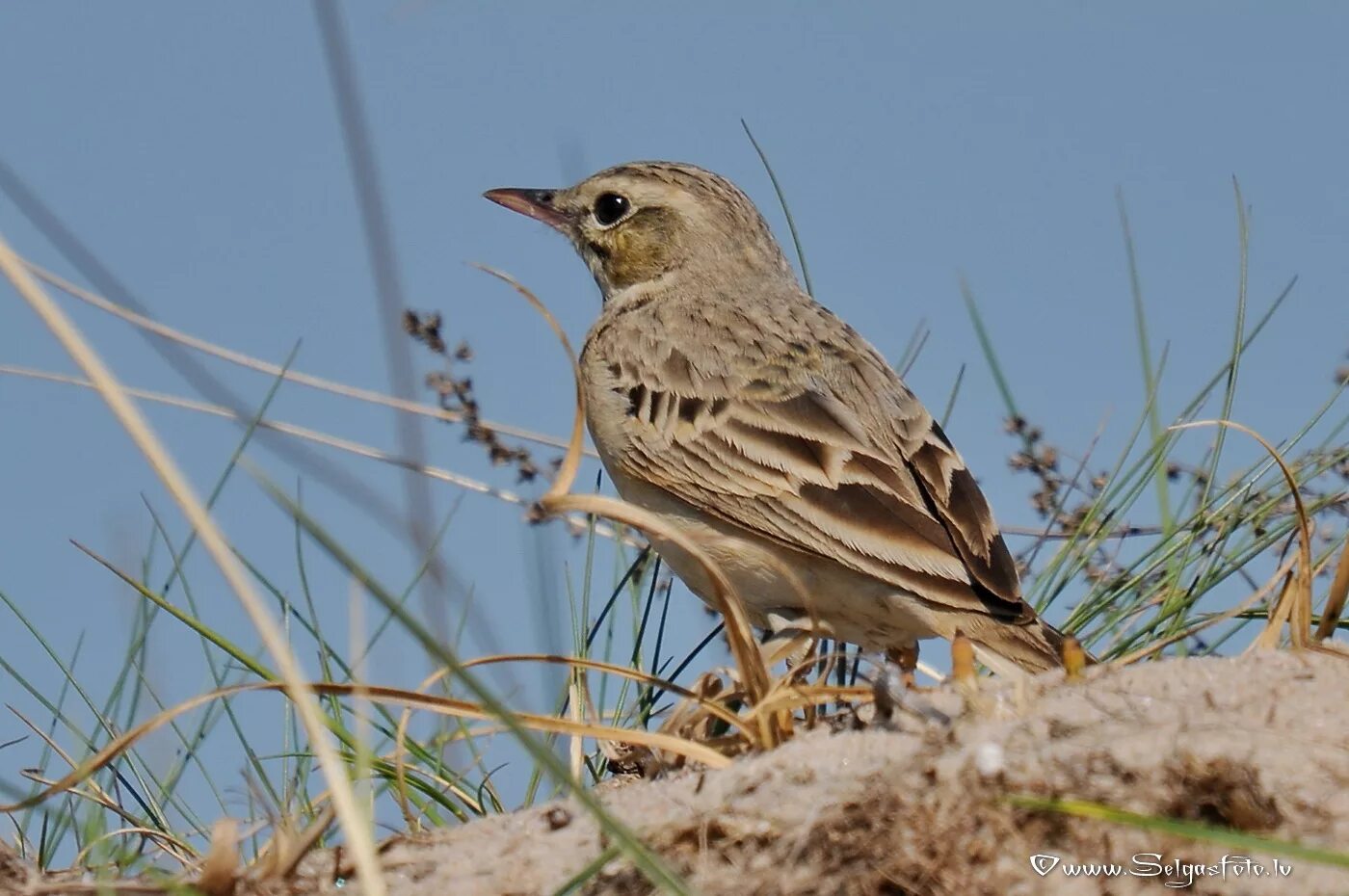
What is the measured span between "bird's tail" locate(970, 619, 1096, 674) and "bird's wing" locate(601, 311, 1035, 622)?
49 mm

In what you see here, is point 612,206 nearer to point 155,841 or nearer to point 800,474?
point 800,474

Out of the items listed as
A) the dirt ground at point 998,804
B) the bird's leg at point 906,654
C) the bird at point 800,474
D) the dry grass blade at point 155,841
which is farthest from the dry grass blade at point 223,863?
the bird's leg at point 906,654

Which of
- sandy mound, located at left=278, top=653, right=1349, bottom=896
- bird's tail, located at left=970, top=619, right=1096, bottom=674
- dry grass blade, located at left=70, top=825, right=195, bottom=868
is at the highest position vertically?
sandy mound, located at left=278, top=653, right=1349, bottom=896

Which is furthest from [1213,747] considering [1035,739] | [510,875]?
[510,875]

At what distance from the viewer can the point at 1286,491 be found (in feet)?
18.1

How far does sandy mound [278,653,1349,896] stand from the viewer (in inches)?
125

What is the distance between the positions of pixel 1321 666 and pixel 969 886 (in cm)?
129

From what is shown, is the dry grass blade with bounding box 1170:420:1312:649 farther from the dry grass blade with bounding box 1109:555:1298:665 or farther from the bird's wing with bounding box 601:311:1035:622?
the bird's wing with bounding box 601:311:1035:622

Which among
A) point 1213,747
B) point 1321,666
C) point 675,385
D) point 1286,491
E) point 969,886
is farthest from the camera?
point 675,385

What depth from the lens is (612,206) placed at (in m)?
8.36

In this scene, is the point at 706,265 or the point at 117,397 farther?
the point at 706,265

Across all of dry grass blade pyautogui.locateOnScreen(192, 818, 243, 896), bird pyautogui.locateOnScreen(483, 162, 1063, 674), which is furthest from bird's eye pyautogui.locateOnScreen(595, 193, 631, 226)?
dry grass blade pyautogui.locateOnScreen(192, 818, 243, 896)

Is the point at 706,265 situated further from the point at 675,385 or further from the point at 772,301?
the point at 675,385

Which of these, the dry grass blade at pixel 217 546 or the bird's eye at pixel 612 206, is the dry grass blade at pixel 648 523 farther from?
the bird's eye at pixel 612 206
